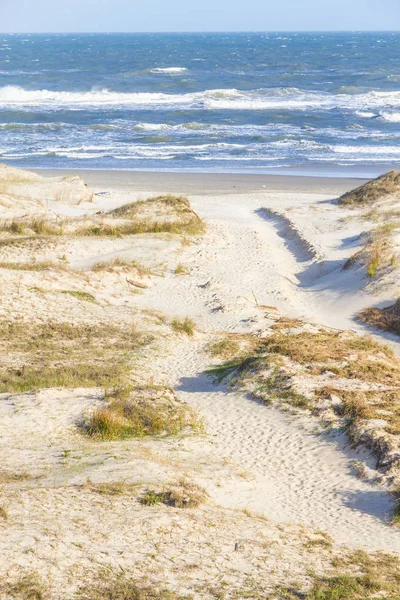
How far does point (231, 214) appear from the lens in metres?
25.5

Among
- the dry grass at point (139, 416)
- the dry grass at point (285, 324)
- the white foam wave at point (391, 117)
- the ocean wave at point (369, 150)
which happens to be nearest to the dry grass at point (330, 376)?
the dry grass at point (285, 324)

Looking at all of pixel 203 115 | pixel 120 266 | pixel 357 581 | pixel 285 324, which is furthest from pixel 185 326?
pixel 203 115

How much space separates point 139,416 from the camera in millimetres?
10320

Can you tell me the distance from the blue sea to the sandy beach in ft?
58.0

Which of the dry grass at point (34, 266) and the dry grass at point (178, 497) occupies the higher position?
the dry grass at point (178, 497)

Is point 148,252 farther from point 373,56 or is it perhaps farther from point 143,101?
point 373,56

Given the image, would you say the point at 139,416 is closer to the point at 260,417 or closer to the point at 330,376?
the point at 260,417

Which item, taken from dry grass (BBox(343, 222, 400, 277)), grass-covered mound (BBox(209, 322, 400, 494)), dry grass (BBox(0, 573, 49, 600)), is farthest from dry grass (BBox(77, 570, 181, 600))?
dry grass (BBox(343, 222, 400, 277))

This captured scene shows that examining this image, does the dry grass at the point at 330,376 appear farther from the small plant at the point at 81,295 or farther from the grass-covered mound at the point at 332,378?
the small plant at the point at 81,295

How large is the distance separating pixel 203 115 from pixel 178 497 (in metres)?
49.4

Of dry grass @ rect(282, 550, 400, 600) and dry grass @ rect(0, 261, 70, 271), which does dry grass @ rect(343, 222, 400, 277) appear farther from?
dry grass @ rect(282, 550, 400, 600)

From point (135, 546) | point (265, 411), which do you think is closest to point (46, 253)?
point (265, 411)

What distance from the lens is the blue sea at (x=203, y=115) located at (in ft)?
130

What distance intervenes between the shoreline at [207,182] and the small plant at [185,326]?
15.3m
